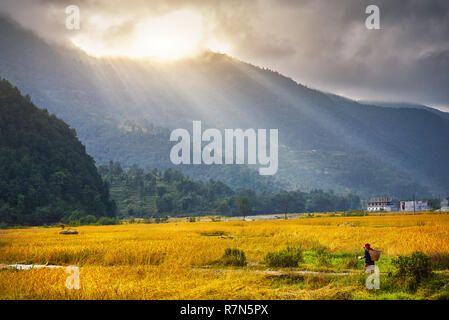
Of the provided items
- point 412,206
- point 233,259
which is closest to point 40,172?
point 233,259

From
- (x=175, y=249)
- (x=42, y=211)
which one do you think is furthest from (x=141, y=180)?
(x=175, y=249)

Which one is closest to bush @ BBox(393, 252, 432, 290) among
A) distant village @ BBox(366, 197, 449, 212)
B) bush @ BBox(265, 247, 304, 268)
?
bush @ BBox(265, 247, 304, 268)

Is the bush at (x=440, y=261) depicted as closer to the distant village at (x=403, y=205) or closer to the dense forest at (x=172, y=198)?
the dense forest at (x=172, y=198)

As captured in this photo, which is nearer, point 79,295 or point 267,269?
point 79,295

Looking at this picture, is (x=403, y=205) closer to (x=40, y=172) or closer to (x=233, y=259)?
(x=40, y=172)

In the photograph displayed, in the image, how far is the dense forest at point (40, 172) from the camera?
89.4m

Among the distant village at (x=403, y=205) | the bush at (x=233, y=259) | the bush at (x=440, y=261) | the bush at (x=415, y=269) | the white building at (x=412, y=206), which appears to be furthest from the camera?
the distant village at (x=403, y=205)

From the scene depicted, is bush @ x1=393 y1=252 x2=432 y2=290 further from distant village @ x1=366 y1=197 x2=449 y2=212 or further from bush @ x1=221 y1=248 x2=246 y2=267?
distant village @ x1=366 y1=197 x2=449 y2=212

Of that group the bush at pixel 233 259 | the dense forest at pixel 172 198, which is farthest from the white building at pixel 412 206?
the bush at pixel 233 259

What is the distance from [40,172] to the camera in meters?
102
